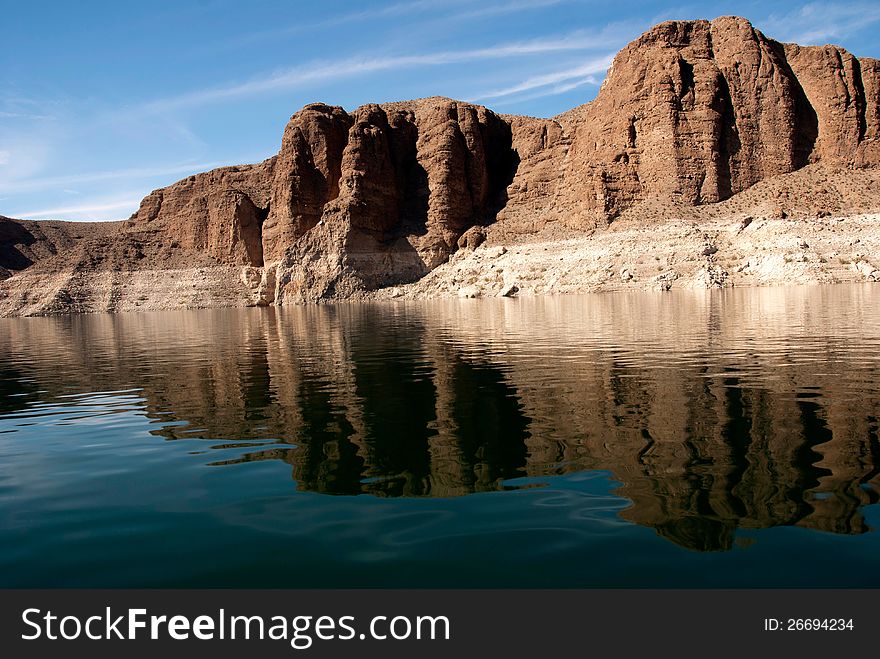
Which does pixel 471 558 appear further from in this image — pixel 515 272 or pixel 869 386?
pixel 515 272

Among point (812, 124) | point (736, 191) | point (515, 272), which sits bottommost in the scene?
point (515, 272)

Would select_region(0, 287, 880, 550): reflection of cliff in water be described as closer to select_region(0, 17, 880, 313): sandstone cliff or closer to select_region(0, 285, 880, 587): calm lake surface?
select_region(0, 285, 880, 587): calm lake surface

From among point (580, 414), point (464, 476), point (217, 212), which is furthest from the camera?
point (217, 212)

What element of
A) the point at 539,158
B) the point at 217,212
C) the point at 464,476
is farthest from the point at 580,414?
the point at 217,212

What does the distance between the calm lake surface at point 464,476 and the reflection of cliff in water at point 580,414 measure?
2.5 inches

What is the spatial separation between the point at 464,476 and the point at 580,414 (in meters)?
4.17

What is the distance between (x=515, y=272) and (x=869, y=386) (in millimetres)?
79809

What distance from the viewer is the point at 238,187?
16050cm

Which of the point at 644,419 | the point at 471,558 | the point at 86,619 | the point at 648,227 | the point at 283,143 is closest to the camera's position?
the point at 86,619

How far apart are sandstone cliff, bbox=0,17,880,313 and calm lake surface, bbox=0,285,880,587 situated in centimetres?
8216

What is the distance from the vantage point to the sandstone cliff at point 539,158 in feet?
319

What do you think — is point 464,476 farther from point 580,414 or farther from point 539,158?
point 539,158

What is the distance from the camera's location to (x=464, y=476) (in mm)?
8938

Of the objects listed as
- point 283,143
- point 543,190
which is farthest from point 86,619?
point 283,143
